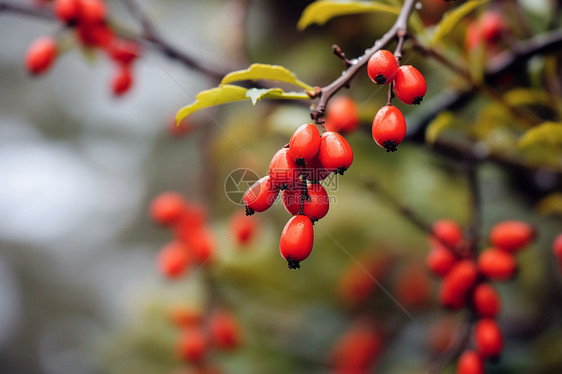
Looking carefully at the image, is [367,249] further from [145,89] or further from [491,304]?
[145,89]

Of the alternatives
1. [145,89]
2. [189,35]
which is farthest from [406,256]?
[145,89]

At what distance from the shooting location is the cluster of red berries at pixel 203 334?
101 inches

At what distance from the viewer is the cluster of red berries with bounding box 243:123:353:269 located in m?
0.83

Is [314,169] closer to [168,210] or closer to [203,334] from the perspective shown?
[168,210]

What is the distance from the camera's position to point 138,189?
732 cm

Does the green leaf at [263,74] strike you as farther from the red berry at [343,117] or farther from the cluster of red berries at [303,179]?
the red berry at [343,117]

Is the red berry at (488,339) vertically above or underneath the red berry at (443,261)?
underneath

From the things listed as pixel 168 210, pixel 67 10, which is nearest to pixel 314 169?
pixel 67 10

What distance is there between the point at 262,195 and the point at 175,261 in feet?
5.68

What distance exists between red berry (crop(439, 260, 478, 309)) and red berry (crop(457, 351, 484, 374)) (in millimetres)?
161

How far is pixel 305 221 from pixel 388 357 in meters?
2.96

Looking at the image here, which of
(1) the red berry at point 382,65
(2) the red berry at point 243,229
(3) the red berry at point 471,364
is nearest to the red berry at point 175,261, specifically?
(2) the red berry at point 243,229

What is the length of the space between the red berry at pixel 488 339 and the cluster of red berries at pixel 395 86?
3.09 ft

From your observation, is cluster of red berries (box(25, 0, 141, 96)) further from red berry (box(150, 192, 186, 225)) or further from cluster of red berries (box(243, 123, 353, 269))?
cluster of red berries (box(243, 123, 353, 269))
